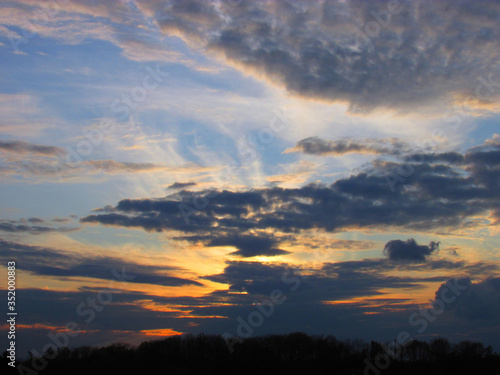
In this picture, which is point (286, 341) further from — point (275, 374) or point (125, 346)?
point (125, 346)

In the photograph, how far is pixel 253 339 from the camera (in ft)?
524

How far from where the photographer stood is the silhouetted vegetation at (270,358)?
13059cm

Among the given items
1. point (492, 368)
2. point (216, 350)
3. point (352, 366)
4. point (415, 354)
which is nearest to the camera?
point (492, 368)

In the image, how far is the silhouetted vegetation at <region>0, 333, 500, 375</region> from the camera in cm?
13059

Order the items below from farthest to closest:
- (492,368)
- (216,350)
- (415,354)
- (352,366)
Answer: (216,350), (415,354), (352,366), (492,368)

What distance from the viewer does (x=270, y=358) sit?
138875 millimetres

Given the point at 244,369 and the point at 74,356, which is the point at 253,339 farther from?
the point at 74,356

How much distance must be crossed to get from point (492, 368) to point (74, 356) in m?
127

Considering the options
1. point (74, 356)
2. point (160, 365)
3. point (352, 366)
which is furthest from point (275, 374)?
point (74, 356)

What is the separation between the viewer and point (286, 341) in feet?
509

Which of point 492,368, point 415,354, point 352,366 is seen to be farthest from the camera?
point 415,354

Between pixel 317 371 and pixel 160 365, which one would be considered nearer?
pixel 317 371

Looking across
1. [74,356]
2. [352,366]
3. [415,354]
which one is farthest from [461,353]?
[74,356]

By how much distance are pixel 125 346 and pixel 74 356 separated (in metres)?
16.5
